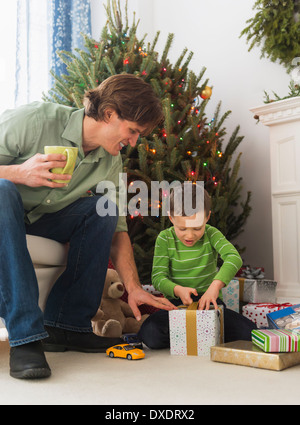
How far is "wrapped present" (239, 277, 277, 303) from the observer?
80.7 inches

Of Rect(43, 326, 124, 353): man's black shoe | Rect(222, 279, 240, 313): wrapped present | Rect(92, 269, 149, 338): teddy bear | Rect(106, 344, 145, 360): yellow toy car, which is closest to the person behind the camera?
Rect(106, 344, 145, 360): yellow toy car

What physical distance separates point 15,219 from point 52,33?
91.4 inches

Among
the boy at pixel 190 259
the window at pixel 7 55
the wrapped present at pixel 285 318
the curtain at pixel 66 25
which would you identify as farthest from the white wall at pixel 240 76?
the wrapped present at pixel 285 318

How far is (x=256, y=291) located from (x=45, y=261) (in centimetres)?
97

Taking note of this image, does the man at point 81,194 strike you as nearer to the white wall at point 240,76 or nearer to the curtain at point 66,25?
the white wall at point 240,76

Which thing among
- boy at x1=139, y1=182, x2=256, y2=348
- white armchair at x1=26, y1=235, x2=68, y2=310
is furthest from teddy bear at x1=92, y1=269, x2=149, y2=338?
white armchair at x1=26, y1=235, x2=68, y2=310

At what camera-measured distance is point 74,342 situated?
58.1 inches

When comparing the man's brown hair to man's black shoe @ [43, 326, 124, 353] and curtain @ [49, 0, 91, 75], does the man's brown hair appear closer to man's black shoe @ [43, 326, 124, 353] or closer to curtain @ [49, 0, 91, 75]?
man's black shoe @ [43, 326, 124, 353]

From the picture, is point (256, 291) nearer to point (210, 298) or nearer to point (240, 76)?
point (210, 298)

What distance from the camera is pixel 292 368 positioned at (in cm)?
124

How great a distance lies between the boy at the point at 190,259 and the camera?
5.20ft

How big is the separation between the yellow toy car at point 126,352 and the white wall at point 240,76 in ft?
5.70

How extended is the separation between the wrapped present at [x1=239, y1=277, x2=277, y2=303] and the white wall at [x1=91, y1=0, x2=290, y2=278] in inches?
35.0
